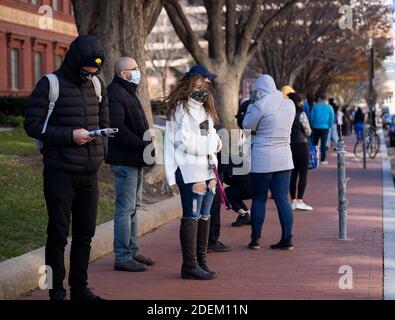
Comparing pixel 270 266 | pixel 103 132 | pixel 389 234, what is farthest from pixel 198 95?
pixel 389 234

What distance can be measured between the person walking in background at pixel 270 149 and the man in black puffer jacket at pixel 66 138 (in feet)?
10.1

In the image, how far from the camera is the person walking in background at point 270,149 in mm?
9812

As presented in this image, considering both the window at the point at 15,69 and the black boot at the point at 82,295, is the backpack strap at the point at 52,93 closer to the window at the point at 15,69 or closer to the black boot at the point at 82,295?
the black boot at the point at 82,295

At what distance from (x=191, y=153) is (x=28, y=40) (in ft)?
120

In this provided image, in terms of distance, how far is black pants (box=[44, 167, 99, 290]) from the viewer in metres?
6.96

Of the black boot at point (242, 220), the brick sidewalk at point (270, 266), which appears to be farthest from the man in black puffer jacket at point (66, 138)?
the black boot at point (242, 220)

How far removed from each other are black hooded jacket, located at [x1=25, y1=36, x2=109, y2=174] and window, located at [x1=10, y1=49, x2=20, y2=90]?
35.4m

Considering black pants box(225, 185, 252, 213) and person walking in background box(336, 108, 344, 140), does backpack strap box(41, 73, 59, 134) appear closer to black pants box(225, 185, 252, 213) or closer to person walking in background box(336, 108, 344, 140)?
black pants box(225, 185, 252, 213)

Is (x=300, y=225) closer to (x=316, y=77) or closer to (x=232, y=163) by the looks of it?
(x=232, y=163)

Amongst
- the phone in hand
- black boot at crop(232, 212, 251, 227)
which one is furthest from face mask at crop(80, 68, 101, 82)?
black boot at crop(232, 212, 251, 227)

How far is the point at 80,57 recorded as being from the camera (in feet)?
22.7

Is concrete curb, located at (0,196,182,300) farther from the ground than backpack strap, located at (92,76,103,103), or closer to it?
closer to it

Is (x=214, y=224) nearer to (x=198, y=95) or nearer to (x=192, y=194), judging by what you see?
(x=192, y=194)
